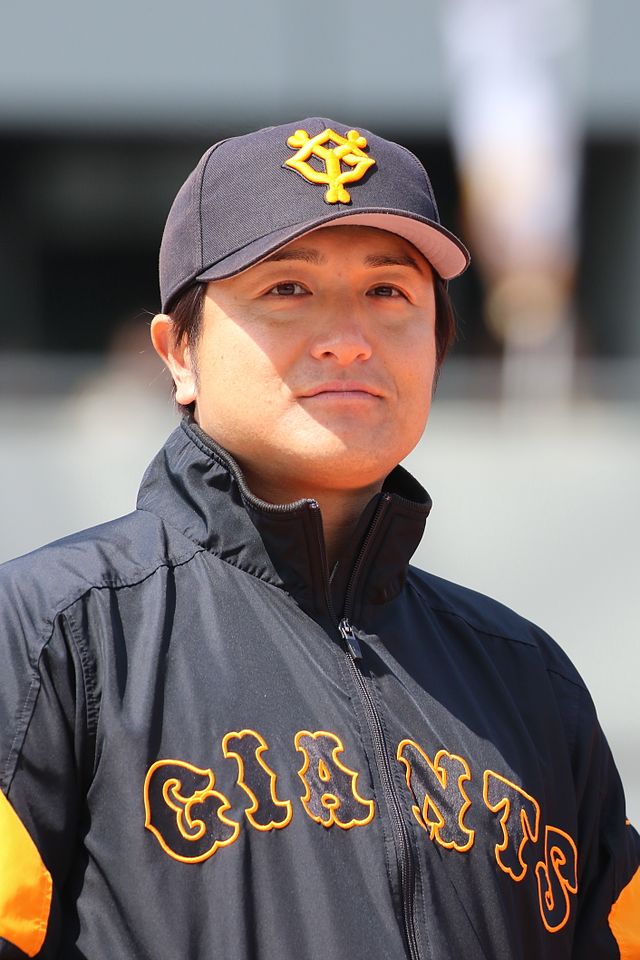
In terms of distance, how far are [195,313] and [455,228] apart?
9.01 meters

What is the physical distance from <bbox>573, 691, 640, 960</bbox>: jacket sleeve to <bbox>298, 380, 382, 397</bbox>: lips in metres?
0.67

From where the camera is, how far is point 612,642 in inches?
287

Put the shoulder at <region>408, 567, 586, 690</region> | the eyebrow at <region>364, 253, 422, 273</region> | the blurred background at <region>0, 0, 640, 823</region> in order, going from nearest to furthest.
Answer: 1. the eyebrow at <region>364, 253, 422, 273</region>
2. the shoulder at <region>408, 567, 586, 690</region>
3. the blurred background at <region>0, 0, 640, 823</region>

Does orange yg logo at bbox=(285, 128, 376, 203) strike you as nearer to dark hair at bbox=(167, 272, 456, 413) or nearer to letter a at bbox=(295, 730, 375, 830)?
dark hair at bbox=(167, 272, 456, 413)

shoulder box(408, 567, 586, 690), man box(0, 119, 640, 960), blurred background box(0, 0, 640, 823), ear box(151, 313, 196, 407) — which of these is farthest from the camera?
blurred background box(0, 0, 640, 823)

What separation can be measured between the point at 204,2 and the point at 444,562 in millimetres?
5501

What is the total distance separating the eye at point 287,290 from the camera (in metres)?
2.06

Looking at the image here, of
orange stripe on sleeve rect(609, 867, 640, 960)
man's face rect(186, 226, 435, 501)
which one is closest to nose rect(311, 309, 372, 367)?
man's face rect(186, 226, 435, 501)


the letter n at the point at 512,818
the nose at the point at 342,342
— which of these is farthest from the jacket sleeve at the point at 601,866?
the nose at the point at 342,342

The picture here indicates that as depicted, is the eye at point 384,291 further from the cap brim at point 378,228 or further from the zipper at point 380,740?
the zipper at point 380,740

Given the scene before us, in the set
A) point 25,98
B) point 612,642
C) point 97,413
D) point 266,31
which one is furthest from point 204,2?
point 612,642

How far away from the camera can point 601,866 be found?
2.28m

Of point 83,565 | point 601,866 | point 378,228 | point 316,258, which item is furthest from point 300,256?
point 601,866

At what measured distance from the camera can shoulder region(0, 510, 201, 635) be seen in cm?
186
